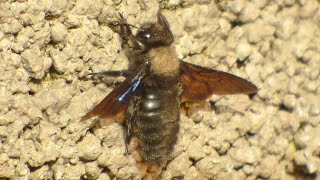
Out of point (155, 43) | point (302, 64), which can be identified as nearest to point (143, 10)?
point (155, 43)

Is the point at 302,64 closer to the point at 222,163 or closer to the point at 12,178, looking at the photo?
the point at 222,163

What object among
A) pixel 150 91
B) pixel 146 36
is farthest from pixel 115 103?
pixel 146 36

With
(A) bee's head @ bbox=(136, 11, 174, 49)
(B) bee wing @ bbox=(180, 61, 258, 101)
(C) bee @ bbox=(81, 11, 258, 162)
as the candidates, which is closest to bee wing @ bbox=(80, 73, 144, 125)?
(C) bee @ bbox=(81, 11, 258, 162)

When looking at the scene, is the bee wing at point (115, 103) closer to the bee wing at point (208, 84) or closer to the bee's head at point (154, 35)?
the bee's head at point (154, 35)

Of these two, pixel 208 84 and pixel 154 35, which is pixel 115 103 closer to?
pixel 154 35

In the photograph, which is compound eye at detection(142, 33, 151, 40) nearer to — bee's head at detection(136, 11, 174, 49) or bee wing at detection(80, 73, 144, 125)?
bee's head at detection(136, 11, 174, 49)
